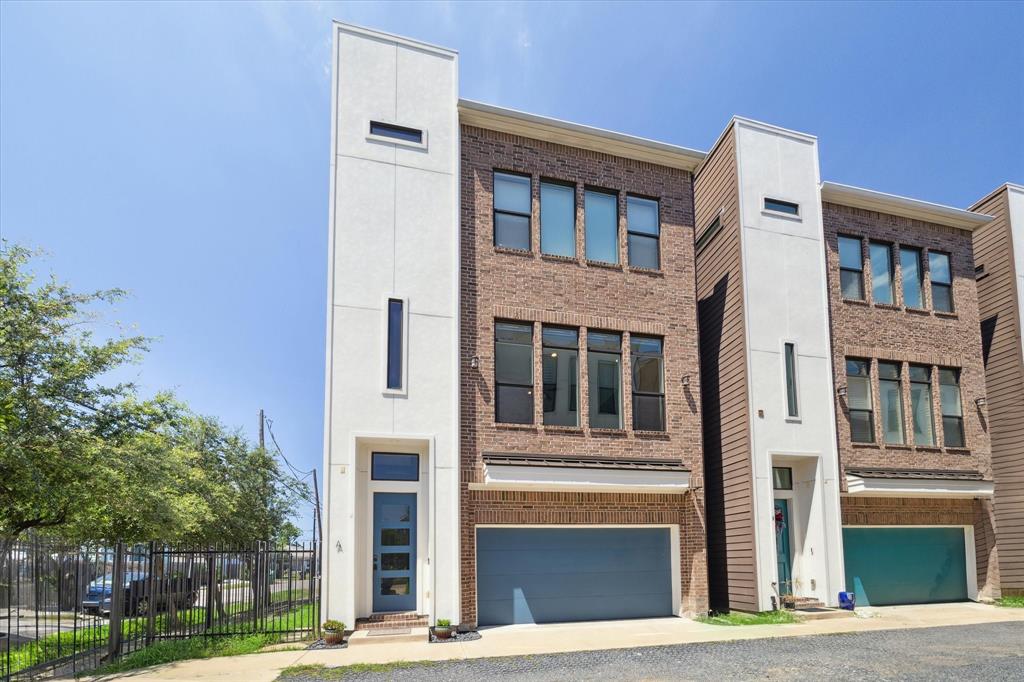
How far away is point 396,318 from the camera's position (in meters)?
12.8

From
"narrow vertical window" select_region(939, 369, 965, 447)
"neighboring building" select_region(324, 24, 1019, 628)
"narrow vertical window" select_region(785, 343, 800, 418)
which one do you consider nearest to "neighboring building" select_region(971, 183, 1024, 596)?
"neighboring building" select_region(324, 24, 1019, 628)

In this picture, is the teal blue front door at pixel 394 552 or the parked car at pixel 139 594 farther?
the teal blue front door at pixel 394 552

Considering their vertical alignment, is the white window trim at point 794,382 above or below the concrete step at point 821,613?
above

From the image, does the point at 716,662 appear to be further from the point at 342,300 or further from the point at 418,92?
the point at 418,92

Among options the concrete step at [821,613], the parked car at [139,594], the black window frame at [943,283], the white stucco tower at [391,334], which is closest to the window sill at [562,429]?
the white stucco tower at [391,334]

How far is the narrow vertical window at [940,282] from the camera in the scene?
57.7 feet

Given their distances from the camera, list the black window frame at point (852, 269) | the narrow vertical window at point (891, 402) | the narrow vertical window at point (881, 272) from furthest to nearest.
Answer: the narrow vertical window at point (881, 272), the black window frame at point (852, 269), the narrow vertical window at point (891, 402)

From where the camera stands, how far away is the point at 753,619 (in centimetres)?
1289

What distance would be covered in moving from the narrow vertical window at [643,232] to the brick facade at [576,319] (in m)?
0.17

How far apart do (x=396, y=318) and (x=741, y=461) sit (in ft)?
24.2

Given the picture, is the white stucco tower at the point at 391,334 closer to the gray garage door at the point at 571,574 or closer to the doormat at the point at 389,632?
the doormat at the point at 389,632

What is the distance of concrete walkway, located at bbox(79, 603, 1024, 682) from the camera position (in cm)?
948

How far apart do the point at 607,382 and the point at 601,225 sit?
3.28 metres

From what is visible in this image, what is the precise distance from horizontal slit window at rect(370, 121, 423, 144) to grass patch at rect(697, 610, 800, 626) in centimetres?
1041
